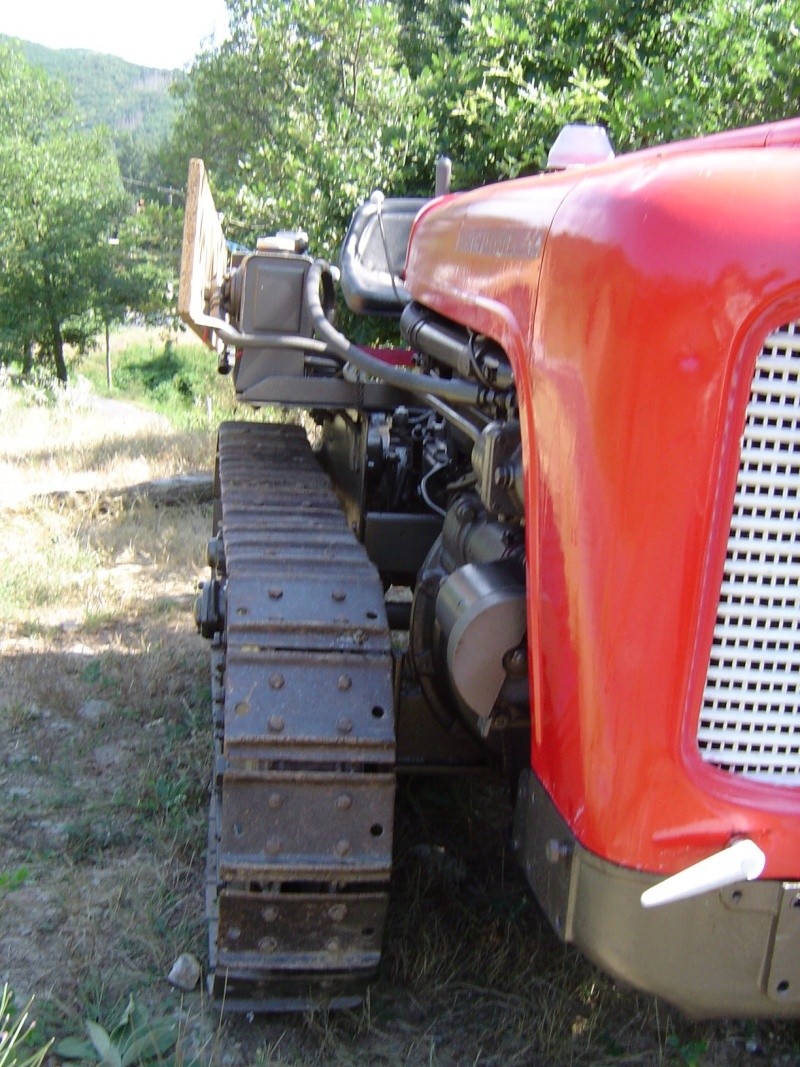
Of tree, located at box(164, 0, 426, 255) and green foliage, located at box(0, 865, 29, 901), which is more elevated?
tree, located at box(164, 0, 426, 255)

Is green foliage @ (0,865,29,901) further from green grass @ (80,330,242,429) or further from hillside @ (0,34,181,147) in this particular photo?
hillside @ (0,34,181,147)

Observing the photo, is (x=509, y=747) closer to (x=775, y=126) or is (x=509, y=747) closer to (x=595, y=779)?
(x=595, y=779)

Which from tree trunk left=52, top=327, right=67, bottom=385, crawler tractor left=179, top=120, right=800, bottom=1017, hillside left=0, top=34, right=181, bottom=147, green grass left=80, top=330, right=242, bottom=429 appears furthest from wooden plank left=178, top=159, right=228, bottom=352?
hillside left=0, top=34, right=181, bottom=147

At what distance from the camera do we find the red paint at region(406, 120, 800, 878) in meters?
1.59

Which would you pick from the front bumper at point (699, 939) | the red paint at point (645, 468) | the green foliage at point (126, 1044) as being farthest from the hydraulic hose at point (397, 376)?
the green foliage at point (126, 1044)

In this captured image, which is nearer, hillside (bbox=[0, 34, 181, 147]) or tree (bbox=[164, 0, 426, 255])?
tree (bbox=[164, 0, 426, 255])

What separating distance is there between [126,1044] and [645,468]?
1554mm

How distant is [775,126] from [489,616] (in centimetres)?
97

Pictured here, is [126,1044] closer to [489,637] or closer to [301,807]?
[301,807]

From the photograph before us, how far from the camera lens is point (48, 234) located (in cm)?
2630

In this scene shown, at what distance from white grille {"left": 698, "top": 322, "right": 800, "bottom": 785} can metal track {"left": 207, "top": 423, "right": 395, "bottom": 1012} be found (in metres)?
0.79

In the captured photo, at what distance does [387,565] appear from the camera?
342 cm

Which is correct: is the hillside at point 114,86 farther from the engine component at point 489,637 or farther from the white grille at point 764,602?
the white grille at point 764,602

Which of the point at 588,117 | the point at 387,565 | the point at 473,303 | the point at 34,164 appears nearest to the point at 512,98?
the point at 588,117
